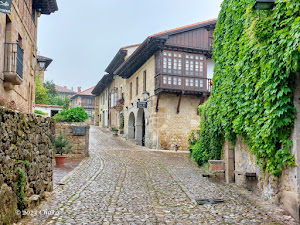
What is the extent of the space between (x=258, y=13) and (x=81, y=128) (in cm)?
961

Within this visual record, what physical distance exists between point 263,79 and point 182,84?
44.1ft

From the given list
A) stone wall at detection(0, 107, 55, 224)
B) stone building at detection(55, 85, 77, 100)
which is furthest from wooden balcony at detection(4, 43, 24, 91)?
stone building at detection(55, 85, 77, 100)

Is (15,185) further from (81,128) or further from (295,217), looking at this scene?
(81,128)

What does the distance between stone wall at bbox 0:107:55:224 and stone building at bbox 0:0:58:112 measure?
355 cm

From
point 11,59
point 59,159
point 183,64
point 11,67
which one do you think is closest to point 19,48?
point 11,59

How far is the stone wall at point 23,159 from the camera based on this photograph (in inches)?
143

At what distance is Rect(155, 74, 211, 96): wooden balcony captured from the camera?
719 inches

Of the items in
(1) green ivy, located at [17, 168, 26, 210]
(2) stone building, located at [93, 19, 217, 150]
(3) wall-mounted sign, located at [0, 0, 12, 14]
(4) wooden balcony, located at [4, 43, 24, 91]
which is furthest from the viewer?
(2) stone building, located at [93, 19, 217, 150]

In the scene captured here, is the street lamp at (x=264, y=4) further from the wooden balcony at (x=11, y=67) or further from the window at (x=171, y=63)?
the window at (x=171, y=63)

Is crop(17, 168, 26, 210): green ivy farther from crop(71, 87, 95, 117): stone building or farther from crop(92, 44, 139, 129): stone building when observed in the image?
crop(71, 87, 95, 117): stone building

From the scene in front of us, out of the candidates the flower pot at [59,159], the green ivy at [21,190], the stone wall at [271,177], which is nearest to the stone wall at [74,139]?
the flower pot at [59,159]

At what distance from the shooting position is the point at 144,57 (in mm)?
20969

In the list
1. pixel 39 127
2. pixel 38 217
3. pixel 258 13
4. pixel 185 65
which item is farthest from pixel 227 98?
pixel 185 65

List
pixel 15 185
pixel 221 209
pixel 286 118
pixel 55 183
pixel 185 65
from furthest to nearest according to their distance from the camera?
pixel 185 65
pixel 55 183
pixel 221 209
pixel 286 118
pixel 15 185
